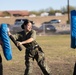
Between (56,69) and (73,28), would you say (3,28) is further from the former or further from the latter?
(56,69)

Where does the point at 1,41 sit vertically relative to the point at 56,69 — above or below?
above

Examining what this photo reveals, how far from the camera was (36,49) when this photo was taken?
944 centimetres

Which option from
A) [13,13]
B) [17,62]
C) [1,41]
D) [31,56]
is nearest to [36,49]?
[31,56]

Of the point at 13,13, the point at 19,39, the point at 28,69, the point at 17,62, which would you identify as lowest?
the point at 13,13

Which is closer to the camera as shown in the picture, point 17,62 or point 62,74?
point 62,74

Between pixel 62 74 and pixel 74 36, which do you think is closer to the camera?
pixel 74 36

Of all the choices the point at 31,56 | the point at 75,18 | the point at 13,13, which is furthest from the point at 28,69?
the point at 13,13

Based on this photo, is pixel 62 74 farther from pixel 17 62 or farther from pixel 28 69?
pixel 17 62

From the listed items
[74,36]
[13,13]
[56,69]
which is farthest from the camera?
[13,13]

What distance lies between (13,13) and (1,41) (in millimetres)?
104297

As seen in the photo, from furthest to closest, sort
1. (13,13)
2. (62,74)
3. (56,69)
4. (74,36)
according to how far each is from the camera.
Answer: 1. (13,13)
2. (56,69)
3. (62,74)
4. (74,36)

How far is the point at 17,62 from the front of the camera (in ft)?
43.1

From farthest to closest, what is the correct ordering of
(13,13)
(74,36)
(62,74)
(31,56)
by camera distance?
(13,13) < (62,74) < (31,56) < (74,36)

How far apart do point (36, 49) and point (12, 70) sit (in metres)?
2.30
